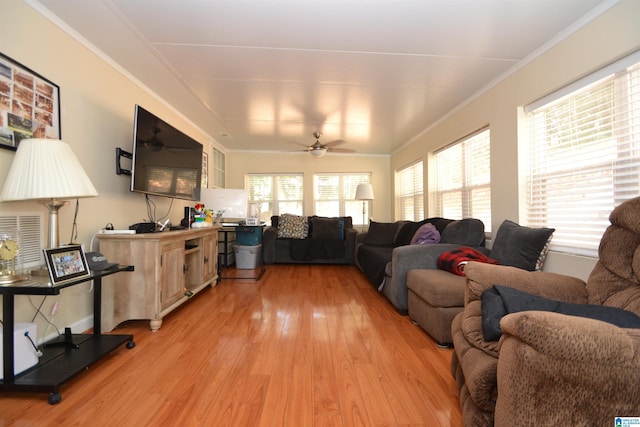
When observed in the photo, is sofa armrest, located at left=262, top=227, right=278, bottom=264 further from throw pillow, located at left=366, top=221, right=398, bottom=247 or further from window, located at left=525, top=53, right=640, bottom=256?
window, located at left=525, top=53, right=640, bottom=256

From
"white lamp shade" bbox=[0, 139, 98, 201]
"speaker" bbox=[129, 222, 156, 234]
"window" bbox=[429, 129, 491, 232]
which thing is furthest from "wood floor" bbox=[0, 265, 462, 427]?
"window" bbox=[429, 129, 491, 232]

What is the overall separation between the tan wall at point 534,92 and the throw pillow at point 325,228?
2.45 m

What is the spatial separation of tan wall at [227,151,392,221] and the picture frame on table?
4.45m

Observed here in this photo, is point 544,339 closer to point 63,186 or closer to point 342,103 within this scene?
point 63,186

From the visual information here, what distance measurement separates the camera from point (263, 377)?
165 centimetres

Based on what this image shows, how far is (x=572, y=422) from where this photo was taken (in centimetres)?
72

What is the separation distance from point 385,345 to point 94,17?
3087 millimetres

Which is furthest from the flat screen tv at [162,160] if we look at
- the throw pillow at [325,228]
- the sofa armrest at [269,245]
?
the throw pillow at [325,228]

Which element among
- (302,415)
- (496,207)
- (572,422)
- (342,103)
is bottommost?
(302,415)

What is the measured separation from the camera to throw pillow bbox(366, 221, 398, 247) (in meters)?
4.59

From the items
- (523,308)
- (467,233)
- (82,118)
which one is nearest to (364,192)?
(467,233)

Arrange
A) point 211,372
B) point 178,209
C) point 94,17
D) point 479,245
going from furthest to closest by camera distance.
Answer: point 178,209
point 479,245
point 94,17
point 211,372

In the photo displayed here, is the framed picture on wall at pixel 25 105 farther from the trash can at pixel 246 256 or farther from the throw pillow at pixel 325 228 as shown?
the throw pillow at pixel 325 228

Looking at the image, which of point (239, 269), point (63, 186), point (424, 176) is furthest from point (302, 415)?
point (424, 176)
